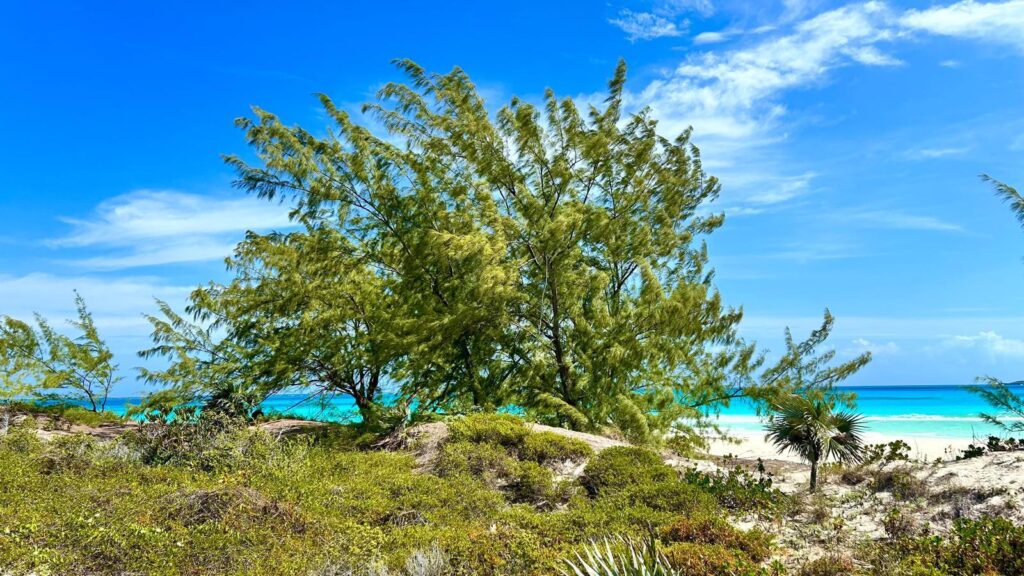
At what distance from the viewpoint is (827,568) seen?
19.0ft

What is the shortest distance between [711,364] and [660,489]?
7031 mm

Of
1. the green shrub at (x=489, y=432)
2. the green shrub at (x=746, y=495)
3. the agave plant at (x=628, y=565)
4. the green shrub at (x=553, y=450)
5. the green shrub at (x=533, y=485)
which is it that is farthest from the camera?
the green shrub at (x=489, y=432)

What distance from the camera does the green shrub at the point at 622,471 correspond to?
9.16 m

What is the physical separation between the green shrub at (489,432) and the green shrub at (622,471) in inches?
60.9

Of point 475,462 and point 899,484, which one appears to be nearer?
point 899,484

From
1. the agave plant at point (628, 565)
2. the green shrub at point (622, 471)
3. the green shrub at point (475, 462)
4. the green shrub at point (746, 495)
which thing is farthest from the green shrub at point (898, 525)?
the green shrub at point (475, 462)

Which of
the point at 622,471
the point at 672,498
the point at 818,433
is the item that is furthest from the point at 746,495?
the point at 622,471

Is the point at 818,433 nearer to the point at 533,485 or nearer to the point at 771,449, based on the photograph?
the point at 533,485

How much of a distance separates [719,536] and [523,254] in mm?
9406

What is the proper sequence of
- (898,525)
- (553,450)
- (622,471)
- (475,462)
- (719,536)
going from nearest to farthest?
1. (719,536)
2. (898,525)
3. (622,471)
4. (475,462)
5. (553,450)

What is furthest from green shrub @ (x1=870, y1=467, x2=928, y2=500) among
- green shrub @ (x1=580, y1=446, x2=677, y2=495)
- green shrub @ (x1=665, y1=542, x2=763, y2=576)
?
green shrub @ (x1=665, y1=542, x2=763, y2=576)

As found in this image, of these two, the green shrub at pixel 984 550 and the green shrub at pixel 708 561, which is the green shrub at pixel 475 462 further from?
the green shrub at pixel 984 550

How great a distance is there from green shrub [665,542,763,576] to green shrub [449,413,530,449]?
5198 millimetres

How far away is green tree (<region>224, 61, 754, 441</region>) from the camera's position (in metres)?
14.0
